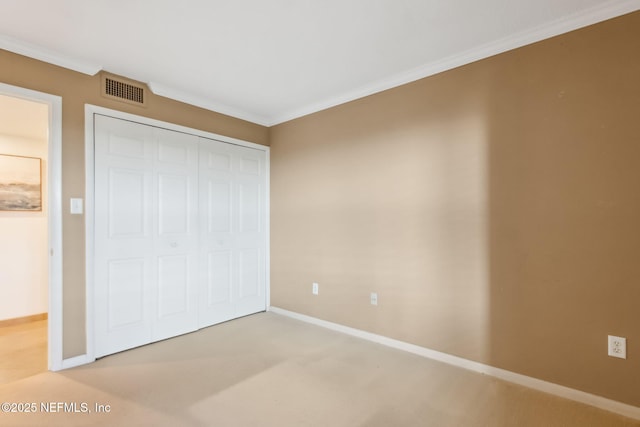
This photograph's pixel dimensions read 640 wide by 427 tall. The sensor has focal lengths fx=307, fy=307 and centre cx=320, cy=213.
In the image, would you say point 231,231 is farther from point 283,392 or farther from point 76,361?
point 283,392

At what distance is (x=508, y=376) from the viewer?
225cm

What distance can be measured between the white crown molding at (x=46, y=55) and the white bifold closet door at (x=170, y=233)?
1.48ft

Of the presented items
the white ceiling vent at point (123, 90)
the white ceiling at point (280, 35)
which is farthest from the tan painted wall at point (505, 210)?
the white ceiling vent at point (123, 90)

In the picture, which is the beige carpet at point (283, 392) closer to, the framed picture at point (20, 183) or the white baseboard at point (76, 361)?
the white baseboard at point (76, 361)

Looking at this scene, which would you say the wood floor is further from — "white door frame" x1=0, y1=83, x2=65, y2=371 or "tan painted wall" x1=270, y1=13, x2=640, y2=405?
"tan painted wall" x1=270, y1=13, x2=640, y2=405

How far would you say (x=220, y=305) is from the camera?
353cm

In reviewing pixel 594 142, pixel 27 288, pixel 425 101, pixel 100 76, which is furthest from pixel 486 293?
pixel 27 288

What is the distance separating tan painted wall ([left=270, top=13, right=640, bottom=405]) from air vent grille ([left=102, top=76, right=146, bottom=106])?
1901 millimetres

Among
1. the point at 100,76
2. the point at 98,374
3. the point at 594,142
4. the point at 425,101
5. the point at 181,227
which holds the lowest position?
the point at 98,374

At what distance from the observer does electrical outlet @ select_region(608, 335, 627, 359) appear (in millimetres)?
1868

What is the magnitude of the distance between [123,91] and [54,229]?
1.32m

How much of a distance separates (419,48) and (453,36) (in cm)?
Result: 25

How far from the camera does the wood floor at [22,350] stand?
94.6 inches

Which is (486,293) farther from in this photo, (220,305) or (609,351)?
(220,305)
